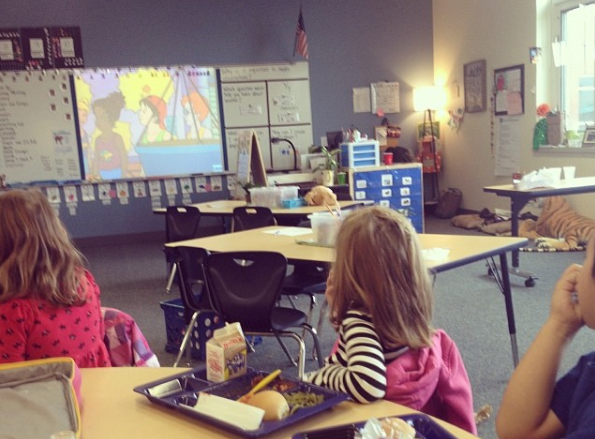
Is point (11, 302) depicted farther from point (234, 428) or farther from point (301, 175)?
point (301, 175)

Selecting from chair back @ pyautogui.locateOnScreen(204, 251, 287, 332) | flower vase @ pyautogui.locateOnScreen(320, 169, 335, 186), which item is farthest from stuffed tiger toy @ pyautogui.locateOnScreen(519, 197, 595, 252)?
chair back @ pyautogui.locateOnScreen(204, 251, 287, 332)

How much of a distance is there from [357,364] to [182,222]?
11.7ft

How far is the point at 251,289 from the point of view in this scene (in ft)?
8.84

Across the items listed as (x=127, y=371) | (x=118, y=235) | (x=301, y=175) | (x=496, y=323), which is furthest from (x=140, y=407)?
(x=118, y=235)

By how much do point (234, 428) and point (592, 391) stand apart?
598 mm

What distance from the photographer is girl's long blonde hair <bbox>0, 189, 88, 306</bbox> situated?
171 centimetres

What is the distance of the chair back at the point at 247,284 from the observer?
2637 millimetres

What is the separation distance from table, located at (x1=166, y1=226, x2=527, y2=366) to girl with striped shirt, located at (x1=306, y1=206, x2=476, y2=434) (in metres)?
0.99

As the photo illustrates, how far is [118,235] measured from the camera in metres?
7.70

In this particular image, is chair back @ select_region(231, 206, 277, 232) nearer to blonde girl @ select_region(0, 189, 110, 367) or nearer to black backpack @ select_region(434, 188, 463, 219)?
blonde girl @ select_region(0, 189, 110, 367)

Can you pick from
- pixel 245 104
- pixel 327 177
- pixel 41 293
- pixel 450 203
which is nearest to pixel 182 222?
pixel 327 177

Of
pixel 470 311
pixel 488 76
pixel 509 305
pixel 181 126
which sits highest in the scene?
pixel 488 76

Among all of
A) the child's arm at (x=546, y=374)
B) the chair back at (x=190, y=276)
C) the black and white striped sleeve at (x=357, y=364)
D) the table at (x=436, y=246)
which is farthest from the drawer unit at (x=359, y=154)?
the child's arm at (x=546, y=374)

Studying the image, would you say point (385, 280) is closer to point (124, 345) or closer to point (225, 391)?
point (225, 391)
